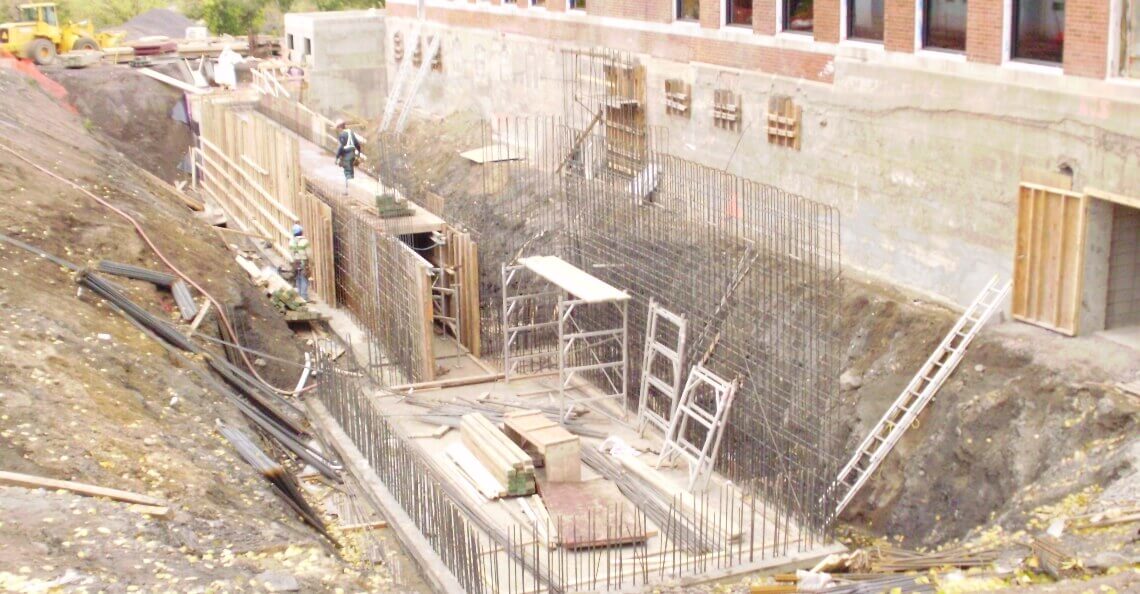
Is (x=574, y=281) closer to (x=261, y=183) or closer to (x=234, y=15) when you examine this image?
(x=261, y=183)

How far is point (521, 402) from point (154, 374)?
6087 millimetres

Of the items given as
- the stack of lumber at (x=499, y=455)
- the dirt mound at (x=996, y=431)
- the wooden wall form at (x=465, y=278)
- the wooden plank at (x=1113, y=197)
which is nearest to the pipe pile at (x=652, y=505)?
the stack of lumber at (x=499, y=455)

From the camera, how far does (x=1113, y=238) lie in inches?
635

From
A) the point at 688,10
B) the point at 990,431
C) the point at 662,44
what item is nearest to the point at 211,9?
the point at 662,44

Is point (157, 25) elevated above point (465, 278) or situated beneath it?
elevated above

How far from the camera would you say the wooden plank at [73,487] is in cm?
1150

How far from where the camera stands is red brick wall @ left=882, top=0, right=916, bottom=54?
62.3 feet

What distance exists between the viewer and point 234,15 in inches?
2303

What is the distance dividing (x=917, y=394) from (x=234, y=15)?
48.4 metres

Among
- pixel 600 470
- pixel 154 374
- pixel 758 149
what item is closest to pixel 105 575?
pixel 154 374

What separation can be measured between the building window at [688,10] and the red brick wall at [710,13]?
1.30 ft

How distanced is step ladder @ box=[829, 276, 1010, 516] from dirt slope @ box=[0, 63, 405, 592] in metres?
6.62

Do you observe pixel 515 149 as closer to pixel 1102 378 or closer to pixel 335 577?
pixel 1102 378

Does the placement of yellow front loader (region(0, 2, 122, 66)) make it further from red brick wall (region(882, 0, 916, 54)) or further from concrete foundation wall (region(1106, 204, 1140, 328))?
concrete foundation wall (region(1106, 204, 1140, 328))
